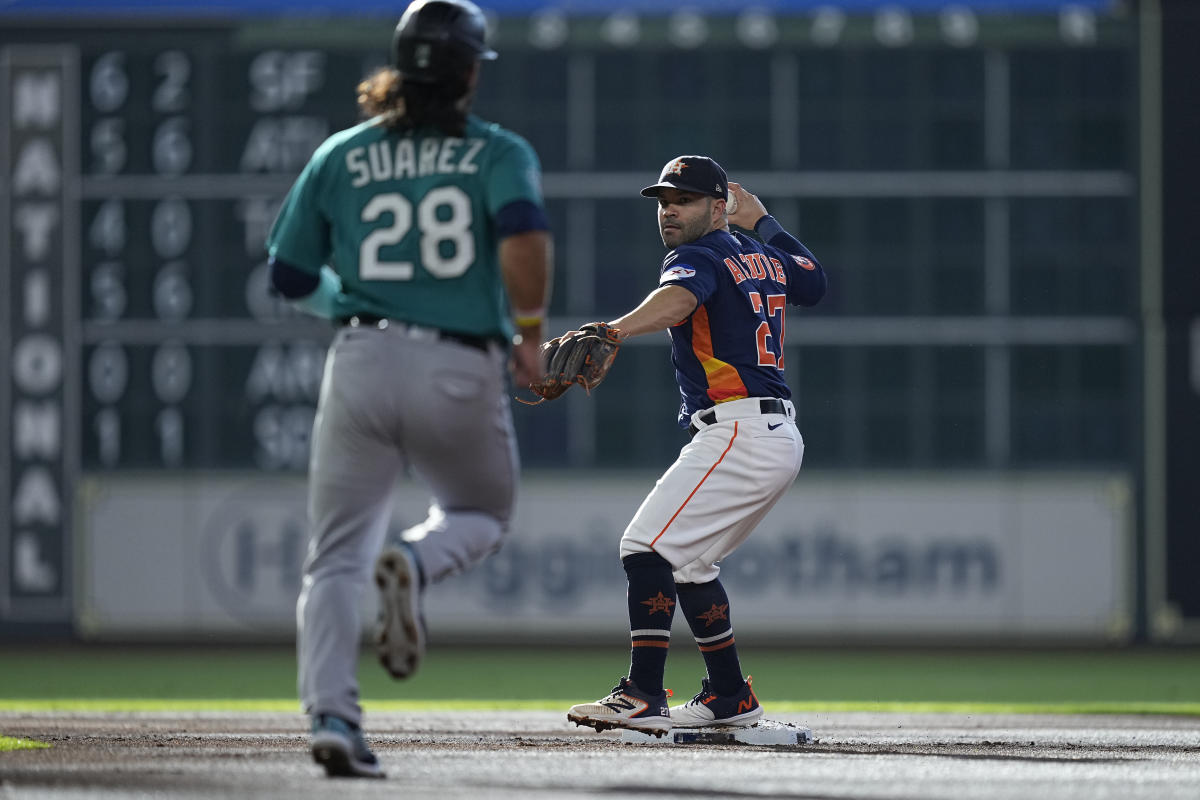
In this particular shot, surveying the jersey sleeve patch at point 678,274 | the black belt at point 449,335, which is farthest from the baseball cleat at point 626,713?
the black belt at point 449,335

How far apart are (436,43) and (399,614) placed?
1.40 metres

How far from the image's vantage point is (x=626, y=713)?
6031 mm

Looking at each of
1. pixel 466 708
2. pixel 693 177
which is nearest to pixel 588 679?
pixel 466 708

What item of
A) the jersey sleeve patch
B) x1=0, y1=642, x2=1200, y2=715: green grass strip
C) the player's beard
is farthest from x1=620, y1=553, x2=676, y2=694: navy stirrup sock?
x1=0, y1=642, x2=1200, y2=715: green grass strip

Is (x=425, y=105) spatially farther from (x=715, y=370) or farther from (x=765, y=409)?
(x=765, y=409)

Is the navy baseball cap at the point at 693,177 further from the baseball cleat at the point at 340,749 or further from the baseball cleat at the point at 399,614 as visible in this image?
the baseball cleat at the point at 340,749

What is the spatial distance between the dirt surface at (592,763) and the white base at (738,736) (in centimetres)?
7

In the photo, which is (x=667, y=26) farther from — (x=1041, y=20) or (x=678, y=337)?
(x=678, y=337)

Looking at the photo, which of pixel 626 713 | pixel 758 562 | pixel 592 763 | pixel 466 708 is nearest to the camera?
pixel 592 763

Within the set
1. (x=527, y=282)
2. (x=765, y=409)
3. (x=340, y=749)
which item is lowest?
(x=340, y=749)

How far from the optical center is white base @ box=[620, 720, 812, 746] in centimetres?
604

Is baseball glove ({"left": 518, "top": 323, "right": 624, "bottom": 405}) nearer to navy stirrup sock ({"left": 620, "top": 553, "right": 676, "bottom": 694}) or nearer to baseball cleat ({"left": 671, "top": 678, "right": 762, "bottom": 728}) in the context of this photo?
navy stirrup sock ({"left": 620, "top": 553, "right": 676, "bottom": 694})

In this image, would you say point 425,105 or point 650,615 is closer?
point 425,105

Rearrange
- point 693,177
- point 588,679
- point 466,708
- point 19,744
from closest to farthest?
point 19,744 < point 693,177 < point 466,708 < point 588,679
